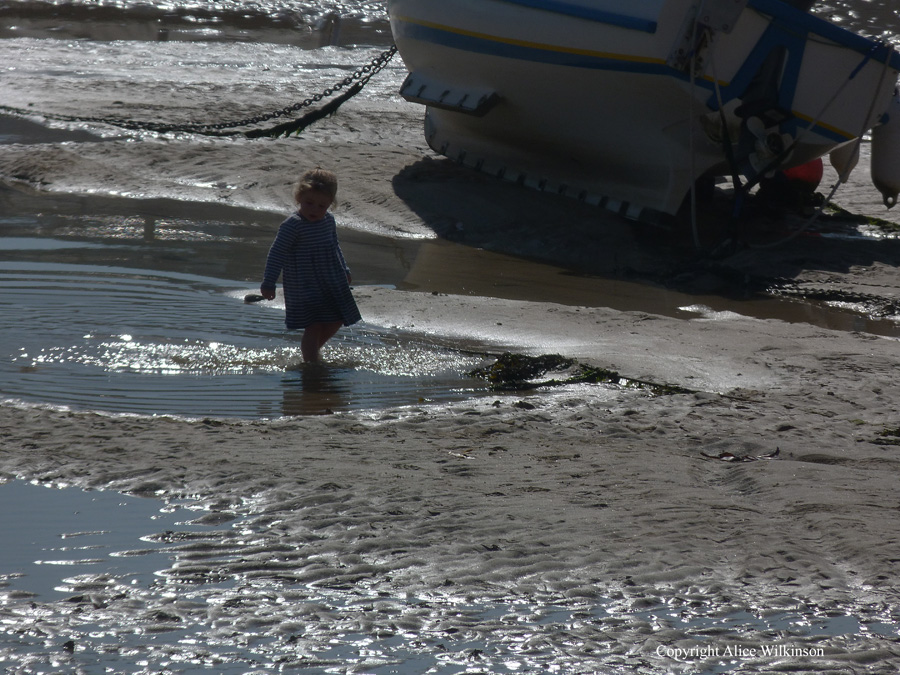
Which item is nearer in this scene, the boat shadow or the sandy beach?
the sandy beach

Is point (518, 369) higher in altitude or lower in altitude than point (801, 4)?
lower

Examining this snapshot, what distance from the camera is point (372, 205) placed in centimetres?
933

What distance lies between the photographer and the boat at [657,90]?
8180mm

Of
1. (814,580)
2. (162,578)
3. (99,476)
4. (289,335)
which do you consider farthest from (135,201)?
(814,580)

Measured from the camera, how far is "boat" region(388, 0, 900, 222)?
8.18 m

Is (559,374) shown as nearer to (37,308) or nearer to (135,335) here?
(135,335)

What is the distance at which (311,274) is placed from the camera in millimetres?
5434

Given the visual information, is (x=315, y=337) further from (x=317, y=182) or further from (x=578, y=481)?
(x=578, y=481)

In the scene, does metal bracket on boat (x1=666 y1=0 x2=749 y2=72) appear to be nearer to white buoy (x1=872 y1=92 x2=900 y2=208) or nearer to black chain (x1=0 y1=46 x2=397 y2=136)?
white buoy (x1=872 y1=92 x2=900 y2=208)

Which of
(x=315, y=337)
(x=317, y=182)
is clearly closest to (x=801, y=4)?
(x=317, y=182)

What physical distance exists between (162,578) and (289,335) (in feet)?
9.92

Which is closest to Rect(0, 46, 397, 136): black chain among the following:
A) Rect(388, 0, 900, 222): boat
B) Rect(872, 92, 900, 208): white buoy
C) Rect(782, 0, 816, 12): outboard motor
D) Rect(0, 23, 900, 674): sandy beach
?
Rect(388, 0, 900, 222): boat

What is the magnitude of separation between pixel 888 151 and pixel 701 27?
2.38 meters

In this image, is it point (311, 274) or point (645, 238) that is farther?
point (645, 238)
